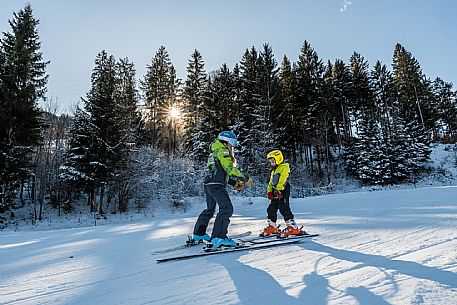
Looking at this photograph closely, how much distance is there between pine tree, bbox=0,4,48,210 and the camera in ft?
51.9

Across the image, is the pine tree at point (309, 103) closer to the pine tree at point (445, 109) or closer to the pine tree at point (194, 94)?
the pine tree at point (194, 94)

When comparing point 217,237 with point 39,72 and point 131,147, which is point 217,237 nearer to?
point 131,147

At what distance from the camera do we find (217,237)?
4156mm

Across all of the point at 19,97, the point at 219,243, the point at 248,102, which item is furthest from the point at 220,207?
the point at 248,102

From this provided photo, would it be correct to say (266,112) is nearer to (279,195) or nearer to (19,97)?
(19,97)

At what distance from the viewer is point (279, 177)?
5.43 meters

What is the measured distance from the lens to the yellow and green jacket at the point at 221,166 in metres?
4.26

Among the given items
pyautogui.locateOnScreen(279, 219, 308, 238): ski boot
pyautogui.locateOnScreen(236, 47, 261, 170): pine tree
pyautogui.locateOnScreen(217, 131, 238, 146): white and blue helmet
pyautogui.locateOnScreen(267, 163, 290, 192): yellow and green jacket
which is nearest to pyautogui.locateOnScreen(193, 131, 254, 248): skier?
pyautogui.locateOnScreen(217, 131, 238, 146): white and blue helmet

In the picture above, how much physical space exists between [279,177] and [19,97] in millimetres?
19528

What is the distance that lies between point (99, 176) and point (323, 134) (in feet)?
77.1

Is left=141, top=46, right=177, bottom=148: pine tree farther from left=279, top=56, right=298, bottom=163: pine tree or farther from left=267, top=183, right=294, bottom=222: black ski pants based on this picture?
left=267, top=183, right=294, bottom=222: black ski pants

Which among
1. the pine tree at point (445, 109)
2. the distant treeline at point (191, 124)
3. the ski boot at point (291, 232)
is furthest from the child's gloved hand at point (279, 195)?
the pine tree at point (445, 109)

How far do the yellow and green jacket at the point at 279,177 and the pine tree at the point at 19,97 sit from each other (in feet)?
54.8

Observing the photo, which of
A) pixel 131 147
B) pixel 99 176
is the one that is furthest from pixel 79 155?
pixel 131 147
